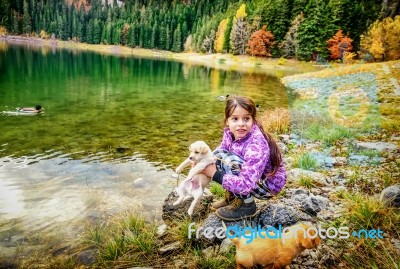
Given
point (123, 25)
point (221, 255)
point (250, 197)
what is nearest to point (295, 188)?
point (250, 197)

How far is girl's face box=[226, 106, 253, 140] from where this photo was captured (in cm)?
373

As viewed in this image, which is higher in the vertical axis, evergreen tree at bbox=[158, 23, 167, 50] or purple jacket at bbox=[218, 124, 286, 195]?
evergreen tree at bbox=[158, 23, 167, 50]

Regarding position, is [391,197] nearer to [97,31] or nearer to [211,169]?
[211,169]

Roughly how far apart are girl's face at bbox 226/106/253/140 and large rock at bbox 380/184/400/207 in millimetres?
2346

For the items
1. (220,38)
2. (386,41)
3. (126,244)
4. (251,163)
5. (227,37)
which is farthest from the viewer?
(220,38)

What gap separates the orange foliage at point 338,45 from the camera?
55.7m

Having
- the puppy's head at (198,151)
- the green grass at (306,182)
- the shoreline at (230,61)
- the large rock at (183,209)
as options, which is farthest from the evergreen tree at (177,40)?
the puppy's head at (198,151)

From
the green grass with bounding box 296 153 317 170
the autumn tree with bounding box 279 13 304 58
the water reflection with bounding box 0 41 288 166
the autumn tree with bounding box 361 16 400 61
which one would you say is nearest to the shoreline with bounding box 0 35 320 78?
the autumn tree with bounding box 279 13 304 58

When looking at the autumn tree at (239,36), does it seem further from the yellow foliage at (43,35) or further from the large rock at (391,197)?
the yellow foliage at (43,35)

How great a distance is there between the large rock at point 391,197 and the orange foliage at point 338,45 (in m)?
59.4

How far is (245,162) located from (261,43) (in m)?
66.4

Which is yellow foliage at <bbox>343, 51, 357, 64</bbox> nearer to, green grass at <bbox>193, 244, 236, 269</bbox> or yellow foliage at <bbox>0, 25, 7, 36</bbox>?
green grass at <bbox>193, 244, 236, 269</bbox>

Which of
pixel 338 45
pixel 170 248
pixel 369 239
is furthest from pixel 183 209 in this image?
pixel 338 45

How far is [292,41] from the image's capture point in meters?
61.1
